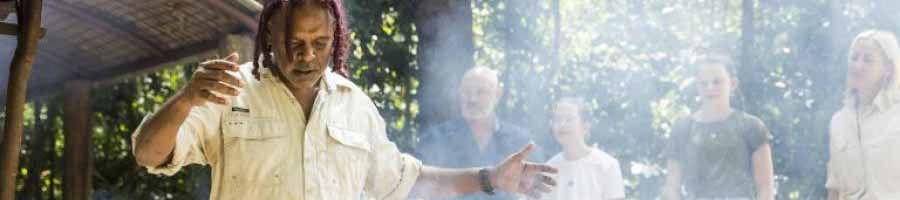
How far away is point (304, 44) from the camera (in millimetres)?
3625

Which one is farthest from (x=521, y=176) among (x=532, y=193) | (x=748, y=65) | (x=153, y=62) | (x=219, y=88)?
(x=748, y=65)

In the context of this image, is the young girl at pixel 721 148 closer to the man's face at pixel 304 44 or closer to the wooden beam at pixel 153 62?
the wooden beam at pixel 153 62

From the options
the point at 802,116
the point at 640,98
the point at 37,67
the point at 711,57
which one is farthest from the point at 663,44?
the point at 37,67

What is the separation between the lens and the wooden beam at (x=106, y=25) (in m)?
6.23

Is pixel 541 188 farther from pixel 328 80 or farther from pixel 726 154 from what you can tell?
pixel 726 154

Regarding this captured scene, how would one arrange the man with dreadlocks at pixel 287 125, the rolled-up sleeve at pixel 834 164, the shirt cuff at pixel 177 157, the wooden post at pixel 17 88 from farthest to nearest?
the rolled-up sleeve at pixel 834 164 < the wooden post at pixel 17 88 < the man with dreadlocks at pixel 287 125 < the shirt cuff at pixel 177 157

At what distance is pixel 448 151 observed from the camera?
718 centimetres

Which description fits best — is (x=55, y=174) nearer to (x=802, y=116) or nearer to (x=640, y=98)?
(x=640, y=98)

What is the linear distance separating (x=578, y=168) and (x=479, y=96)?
2.13 ft

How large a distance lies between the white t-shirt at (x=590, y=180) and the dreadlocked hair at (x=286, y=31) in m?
3.20

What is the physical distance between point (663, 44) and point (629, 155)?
1.16 metres

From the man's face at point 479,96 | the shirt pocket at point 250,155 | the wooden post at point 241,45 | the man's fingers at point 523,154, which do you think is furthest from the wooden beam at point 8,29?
the man's face at point 479,96

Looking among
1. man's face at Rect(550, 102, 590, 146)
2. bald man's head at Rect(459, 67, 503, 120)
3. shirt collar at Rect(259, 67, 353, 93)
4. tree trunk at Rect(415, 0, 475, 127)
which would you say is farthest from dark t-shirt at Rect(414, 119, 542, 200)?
shirt collar at Rect(259, 67, 353, 93)

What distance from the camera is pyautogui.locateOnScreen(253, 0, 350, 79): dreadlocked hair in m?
3.66
